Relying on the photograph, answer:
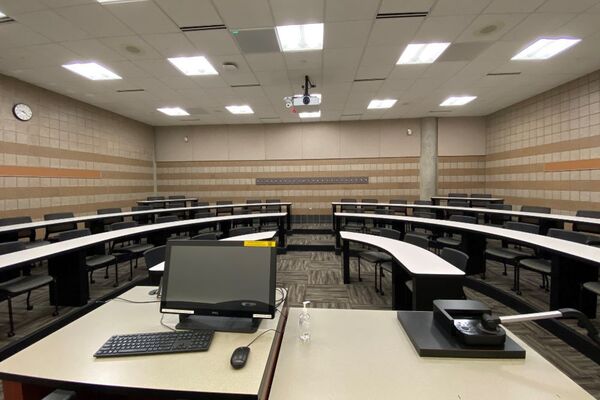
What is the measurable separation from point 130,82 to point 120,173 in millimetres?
3655

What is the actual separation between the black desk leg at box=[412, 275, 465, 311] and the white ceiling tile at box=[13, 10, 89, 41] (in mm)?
4995

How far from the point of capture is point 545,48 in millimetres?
4461

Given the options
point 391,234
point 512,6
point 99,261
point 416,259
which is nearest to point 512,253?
point 391,234

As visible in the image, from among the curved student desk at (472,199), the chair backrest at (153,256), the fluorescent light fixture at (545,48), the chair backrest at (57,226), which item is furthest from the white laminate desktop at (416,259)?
the chair backrest at (57,226)

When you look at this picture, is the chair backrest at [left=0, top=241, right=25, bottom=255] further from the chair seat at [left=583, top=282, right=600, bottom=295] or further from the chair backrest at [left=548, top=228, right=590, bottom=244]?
the chair backrest at [left=548, top=228, right=590, bottom=244]

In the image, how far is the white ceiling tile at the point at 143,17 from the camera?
317 cm

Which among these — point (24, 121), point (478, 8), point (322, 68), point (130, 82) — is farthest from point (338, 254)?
point (24, 121)

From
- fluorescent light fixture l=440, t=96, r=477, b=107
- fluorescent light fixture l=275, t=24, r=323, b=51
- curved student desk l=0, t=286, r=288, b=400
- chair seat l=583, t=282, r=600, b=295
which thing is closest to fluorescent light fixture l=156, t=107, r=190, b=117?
fluorescent light fixture l=275, t=24, r=323, b=51

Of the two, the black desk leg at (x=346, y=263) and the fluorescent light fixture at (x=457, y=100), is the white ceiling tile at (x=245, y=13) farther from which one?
the fluorescent light fixture at (x=457, y=100)

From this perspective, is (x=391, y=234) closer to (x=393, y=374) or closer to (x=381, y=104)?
(x=393, y=374)

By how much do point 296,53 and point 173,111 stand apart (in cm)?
489

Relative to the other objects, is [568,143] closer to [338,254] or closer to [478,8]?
[478,8]

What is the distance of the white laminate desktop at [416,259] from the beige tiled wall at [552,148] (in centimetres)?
520

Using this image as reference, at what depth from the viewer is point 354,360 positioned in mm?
1146
